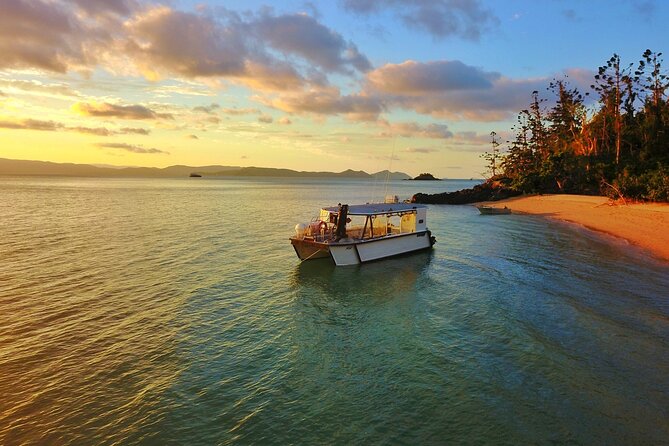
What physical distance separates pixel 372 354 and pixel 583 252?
2492cm

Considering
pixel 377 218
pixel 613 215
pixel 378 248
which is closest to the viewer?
pixel 378 248

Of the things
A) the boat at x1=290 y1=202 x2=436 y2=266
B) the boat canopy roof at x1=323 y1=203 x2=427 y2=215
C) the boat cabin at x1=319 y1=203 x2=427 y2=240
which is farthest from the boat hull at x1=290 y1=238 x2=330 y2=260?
the boat canopy roof at x1=323 y1=203 x2=427 y2=215

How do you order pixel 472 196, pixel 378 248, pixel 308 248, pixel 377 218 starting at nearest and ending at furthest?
pixel 308 248 < pixel 378 248 < pixel 377 218 < pixel 472 196

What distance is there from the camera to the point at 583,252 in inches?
1258

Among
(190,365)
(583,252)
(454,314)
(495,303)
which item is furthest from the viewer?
(583,252)

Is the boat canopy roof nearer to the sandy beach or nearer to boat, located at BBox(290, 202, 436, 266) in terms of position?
boat, located at BBox(290, 202, 436, 266)

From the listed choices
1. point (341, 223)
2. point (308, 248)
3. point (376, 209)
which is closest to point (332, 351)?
point (308, 248)

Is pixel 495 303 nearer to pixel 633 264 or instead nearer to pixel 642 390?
pixel 642 390

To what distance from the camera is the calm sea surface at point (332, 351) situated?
10.6 metres

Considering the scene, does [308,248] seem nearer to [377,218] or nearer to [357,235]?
[357,235]

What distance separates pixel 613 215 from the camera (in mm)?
48281

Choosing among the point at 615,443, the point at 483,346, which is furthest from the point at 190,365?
the point at 615,443

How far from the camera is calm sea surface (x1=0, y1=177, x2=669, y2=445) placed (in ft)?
34.6

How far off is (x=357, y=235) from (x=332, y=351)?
16.6 meters
